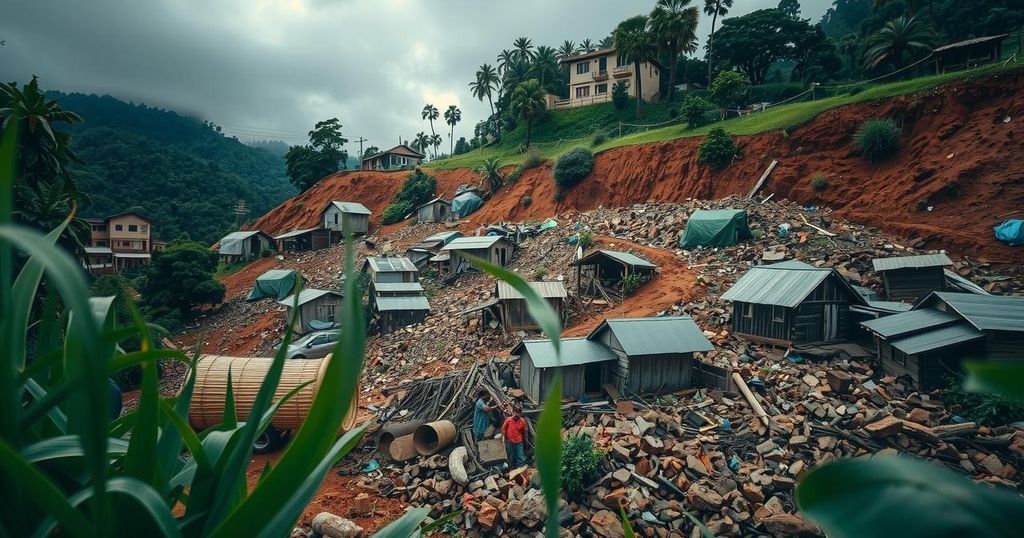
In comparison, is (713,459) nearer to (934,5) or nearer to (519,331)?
(519,331)

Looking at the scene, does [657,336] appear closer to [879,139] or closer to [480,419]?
[480,419]

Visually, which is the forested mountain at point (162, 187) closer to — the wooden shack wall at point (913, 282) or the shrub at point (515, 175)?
the shrub at point (515, 175)

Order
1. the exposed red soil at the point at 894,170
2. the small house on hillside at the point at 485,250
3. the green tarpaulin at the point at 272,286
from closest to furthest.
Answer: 1. the exposed red soil at the point at 894,170
2. the small house on hillside at the point at 485,250
3. the green tarpaulin at the point at 272,286

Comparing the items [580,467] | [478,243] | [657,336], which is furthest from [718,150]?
[580,467]

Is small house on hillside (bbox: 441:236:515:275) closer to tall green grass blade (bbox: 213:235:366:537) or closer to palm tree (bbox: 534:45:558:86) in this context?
tall green grass blade (bbox: 213:235:366:537)

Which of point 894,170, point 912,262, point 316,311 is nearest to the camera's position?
point 912,262

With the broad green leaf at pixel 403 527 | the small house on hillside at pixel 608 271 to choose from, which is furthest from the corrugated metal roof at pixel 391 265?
the broad green leaf at pixel 403 527
